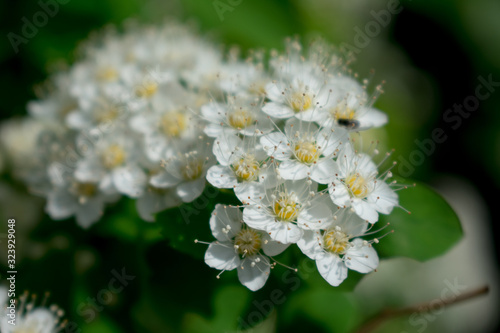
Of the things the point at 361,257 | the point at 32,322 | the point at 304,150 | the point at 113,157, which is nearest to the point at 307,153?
the point at 304,150

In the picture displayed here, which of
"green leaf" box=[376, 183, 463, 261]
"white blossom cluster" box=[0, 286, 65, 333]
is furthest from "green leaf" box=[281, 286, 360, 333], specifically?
"white blossom cluster" box=[0, 286, 65, 333]

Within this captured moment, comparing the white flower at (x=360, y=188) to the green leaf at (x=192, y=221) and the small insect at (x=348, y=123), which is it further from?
the green leaf at (x=192, y=221)

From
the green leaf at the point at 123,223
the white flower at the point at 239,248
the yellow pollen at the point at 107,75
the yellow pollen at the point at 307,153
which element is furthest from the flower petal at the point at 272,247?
the yellow pollen at the point at 107,75

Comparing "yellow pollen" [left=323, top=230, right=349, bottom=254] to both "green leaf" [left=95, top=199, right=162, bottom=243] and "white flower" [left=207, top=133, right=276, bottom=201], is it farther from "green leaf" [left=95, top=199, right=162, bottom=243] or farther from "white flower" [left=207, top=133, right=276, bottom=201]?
"green leaf" [left=95, top=199, right=162, bottom=243]

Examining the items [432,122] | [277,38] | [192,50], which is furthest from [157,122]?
[432,122]

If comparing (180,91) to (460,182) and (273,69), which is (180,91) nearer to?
(273,69)
